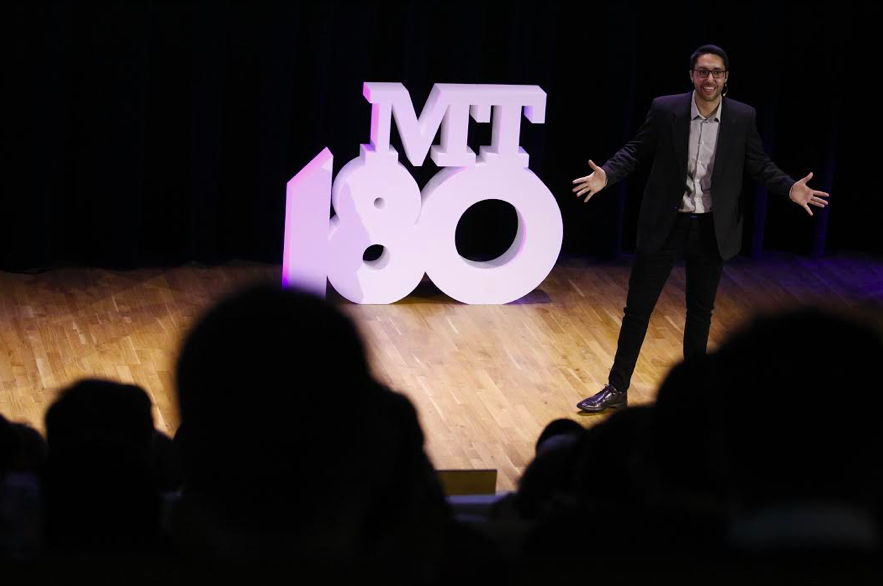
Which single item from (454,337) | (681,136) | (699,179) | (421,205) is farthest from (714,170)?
(421,205)

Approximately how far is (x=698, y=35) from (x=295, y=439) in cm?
606

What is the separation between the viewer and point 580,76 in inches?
278

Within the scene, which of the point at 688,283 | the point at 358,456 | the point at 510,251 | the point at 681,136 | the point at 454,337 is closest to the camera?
the point at 358,456

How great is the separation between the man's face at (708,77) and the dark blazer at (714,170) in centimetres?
9

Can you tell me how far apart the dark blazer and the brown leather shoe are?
0.59 meters

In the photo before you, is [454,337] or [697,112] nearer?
[697,112]

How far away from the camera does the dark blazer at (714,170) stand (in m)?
4.59

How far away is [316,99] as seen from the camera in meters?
6.52

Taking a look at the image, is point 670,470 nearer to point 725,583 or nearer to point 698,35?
point 725,583

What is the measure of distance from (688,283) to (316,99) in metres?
2.53

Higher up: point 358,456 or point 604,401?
point 358,456

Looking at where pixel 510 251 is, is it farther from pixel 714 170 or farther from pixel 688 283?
pixel 714 170

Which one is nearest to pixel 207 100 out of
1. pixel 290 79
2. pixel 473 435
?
pixel 290 79

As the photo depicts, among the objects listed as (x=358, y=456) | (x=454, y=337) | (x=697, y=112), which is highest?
(x=697, y=112)
